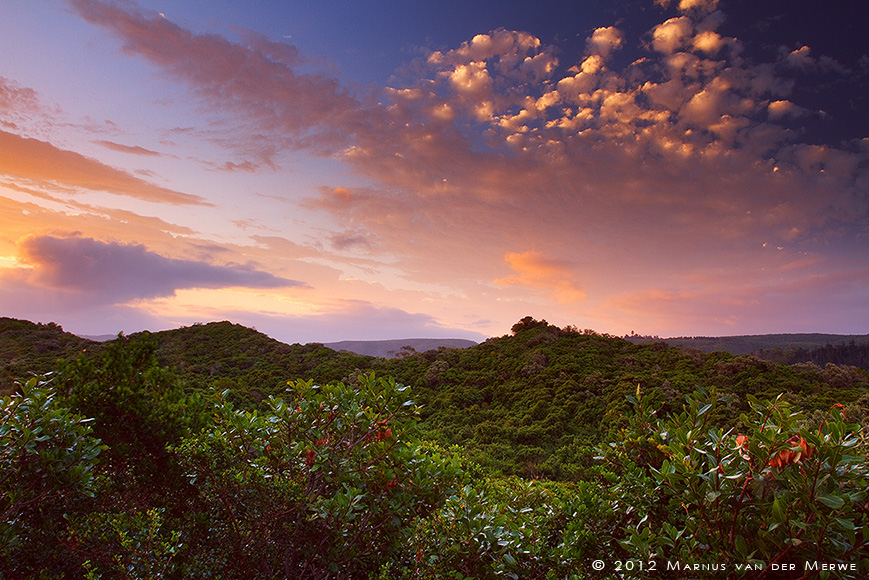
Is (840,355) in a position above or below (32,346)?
below

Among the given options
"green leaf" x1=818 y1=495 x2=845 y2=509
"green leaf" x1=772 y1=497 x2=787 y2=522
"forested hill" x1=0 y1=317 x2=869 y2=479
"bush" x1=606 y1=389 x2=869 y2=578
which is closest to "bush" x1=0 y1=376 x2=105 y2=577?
"bush" x1=606 y1=389 x2=869 y2=578

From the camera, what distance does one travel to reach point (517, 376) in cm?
2359

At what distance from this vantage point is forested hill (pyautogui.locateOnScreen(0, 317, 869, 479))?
15.1m

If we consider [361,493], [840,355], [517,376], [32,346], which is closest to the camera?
[361,493]

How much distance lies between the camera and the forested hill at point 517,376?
15.1 m

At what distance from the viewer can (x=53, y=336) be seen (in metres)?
28.6

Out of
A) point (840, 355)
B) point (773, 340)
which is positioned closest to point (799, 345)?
point (773, 340)

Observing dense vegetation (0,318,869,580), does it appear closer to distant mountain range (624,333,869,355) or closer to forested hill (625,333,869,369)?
forested hill (625,333,869,369)

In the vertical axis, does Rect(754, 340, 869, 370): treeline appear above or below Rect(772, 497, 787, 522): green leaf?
below

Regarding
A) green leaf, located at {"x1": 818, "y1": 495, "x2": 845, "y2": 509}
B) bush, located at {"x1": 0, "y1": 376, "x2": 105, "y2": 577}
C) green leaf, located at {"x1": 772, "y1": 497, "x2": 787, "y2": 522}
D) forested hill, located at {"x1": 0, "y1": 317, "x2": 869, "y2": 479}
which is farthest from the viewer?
forested hill, located at {"x1": 0, "y1": 317, "x2": 869, "y2": 479}

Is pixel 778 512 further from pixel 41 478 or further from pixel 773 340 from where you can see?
pixel 773 340

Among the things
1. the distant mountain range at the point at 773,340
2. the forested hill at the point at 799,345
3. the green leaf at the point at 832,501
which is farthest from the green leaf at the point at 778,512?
the distant mountain range at the point at 773,340

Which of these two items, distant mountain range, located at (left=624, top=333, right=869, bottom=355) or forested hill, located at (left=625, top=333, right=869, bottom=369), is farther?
distant mountain range, located at (left=624, top=333, right=869, bottom=355)

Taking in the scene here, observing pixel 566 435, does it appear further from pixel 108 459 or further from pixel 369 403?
pixel 108 459
